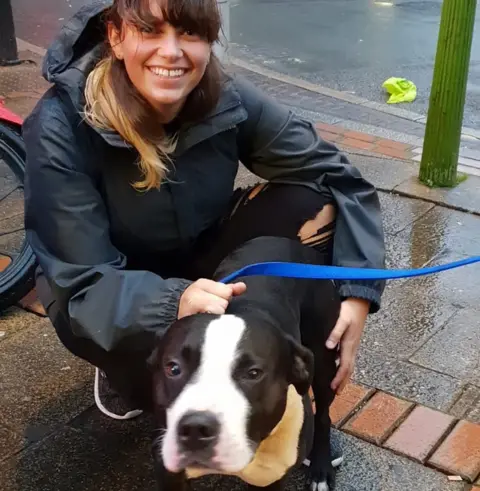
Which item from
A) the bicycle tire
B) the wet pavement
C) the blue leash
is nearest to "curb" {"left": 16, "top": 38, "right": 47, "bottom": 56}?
the bicycle tire

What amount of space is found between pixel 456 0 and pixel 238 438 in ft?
11.1

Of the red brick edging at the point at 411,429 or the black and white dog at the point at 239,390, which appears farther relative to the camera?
the red brick edging at the point at 411,429

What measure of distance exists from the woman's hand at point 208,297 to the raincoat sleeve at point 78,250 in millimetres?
90

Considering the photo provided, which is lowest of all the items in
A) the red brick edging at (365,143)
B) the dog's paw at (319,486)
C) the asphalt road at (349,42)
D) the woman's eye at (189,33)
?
the asphalt road at (349,42)

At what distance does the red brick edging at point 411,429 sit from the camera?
8.29 ft

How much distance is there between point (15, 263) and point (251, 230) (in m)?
1.22

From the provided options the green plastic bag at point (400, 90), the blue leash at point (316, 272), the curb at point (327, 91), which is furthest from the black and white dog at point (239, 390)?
the green plastic bag at point (400, 90)

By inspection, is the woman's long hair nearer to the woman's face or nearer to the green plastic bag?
the woman's face

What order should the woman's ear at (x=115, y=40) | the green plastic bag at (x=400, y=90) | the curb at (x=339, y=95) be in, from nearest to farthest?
1. the woman's ear at (x=115, y=40)
2. the curb at (x=339, y=95)
3. the green plastic bag at (x=400, y=90)

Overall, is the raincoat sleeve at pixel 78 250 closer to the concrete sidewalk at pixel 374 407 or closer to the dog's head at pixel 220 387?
the dog's head at pixel 220 387

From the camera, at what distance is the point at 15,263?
3.30 m

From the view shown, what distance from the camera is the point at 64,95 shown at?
7.64 feet

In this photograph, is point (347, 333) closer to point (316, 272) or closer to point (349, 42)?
point (316, 272)

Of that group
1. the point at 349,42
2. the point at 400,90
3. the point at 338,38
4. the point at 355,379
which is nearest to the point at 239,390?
the point at 355,379
